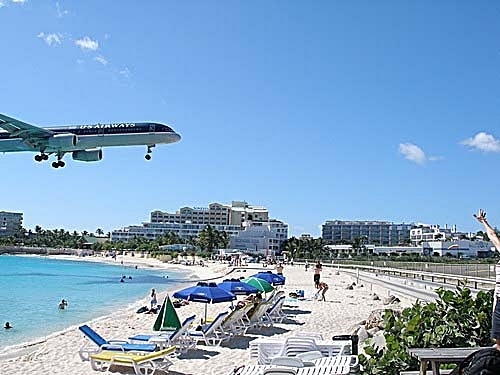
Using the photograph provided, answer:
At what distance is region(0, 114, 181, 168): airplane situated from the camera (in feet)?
108

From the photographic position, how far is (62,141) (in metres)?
32.3

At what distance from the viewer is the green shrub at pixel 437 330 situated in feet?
17.2

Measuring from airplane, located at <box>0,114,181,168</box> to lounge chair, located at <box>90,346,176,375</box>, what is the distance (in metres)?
22.9

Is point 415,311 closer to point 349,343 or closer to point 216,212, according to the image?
point 349,343

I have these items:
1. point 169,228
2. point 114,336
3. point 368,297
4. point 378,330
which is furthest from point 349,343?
point 169,228

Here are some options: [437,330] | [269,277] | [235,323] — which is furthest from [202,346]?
[269,277]

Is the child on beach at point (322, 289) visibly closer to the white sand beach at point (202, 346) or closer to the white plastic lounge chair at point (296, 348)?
the white sand beach at point (202, 346)

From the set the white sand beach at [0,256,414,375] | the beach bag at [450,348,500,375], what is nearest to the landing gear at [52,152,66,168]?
the white sand beach at [0,256,414,375]

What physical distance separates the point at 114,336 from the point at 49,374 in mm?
5372

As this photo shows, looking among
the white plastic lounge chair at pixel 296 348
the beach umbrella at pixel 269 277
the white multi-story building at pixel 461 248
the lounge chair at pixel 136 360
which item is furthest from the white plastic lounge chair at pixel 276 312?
the white multi-story building at pixel 461 248

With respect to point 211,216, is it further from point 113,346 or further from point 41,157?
point 113,346

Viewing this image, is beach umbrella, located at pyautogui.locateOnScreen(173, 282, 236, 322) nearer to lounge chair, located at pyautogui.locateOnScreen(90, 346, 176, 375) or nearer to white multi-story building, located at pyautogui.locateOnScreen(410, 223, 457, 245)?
lounge chair, located at pyautogui.locateOnScreen(90, 346, 176, 375)

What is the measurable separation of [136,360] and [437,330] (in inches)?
237

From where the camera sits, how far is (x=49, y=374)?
1064 cm
